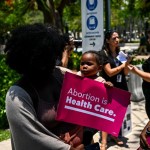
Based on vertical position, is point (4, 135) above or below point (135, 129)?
above

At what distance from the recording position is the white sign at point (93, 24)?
597cm

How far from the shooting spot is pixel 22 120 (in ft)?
5.72

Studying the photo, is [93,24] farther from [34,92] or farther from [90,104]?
[34,92]

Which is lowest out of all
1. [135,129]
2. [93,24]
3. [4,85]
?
[135,129]

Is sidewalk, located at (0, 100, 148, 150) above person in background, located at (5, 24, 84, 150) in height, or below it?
below

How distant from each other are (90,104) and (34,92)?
1.54 ft

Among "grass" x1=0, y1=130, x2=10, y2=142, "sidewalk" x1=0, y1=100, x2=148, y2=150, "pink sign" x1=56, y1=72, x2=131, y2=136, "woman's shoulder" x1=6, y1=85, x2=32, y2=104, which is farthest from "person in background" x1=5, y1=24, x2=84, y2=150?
"grass" x1=0, y1=130, x2=10, y2=142

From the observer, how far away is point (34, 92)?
1.82m

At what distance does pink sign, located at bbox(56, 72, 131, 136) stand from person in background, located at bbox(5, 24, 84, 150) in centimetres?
10

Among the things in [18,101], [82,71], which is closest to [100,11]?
[82,71]

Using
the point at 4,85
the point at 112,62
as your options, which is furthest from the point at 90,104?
the point at 4,85

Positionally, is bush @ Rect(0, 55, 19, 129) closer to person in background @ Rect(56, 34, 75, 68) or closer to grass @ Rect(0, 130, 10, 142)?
grass @ Rect(0, 130, 10, 142)

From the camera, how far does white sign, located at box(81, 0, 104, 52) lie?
5973 mm

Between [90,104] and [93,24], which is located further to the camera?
[93,24]
